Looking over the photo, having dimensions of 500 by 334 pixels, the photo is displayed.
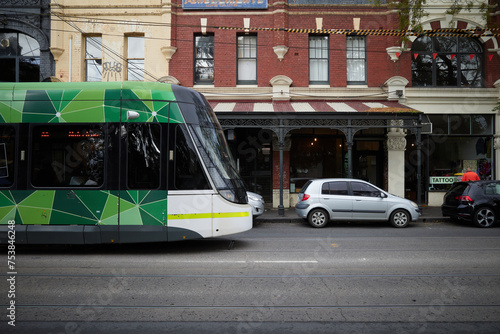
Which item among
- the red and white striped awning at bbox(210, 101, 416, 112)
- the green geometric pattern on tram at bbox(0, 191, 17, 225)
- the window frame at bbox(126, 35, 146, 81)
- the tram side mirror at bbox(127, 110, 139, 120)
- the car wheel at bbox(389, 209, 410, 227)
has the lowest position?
the car wheel at bbox(389, 209, 410, 227)

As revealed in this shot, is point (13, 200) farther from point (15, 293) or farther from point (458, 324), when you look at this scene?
point (458, 324)

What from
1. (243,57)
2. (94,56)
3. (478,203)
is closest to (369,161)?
(478,203)

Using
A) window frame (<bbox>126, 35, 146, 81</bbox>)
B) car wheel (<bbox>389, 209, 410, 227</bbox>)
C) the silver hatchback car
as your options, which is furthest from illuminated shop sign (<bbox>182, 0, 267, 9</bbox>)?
car wheel (<bbox>389, 209, 410, 227</bbox>)

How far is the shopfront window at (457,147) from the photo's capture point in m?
16.5

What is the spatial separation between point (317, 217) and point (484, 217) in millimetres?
5413

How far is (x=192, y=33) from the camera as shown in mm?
16484

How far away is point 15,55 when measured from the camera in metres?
16.5

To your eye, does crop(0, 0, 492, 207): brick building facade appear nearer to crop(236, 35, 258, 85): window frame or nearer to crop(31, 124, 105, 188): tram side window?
crop(236, 35, 258, 85): window frame

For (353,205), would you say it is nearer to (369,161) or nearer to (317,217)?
(317,217)

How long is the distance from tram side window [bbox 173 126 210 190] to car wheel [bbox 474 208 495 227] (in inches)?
373

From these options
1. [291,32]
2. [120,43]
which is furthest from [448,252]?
[120,43]

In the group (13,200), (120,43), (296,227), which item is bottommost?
(296,227)

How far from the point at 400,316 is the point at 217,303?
7.48 feet

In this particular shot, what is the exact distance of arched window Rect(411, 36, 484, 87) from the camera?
16.6m
